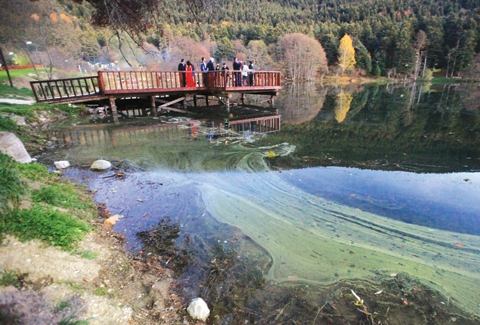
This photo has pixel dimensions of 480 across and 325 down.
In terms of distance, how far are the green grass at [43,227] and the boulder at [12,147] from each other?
2895mm

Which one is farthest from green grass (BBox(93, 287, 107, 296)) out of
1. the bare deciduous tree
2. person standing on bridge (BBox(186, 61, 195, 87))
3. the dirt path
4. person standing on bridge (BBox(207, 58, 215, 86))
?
the bare deciduous tree

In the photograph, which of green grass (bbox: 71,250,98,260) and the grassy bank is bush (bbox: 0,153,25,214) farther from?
green grass (bbox: 71,250,98,260)

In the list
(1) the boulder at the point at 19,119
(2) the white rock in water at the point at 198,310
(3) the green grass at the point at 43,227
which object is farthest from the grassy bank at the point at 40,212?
(1) the boulder at the point at 19,119

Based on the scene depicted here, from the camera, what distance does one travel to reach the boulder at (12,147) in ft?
18.0

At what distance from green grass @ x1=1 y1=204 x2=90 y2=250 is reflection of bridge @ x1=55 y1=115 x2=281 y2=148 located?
5.07 meters

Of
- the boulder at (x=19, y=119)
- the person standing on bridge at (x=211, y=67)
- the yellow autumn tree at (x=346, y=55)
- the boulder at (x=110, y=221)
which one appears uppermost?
the yellow autumn tree at (x=346, y=55)

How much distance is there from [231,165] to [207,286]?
3854mm

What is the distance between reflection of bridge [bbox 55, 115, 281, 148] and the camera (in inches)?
346

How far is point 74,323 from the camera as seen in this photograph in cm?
212

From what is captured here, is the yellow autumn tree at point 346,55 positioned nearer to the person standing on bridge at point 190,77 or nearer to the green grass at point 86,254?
the person standing on bridge at point 190,77

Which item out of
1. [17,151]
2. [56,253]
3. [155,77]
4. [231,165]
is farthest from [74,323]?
[155,77]

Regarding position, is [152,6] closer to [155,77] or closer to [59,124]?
[59,124]

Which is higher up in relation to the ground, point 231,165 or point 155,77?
point 155,77

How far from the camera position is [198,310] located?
2.54m
